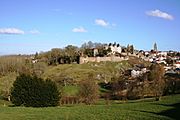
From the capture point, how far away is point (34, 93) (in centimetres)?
5997

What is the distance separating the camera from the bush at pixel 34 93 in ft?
195

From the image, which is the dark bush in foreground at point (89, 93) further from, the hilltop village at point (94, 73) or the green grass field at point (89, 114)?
the green grass field at point (89, 114)

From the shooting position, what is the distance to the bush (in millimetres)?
59500

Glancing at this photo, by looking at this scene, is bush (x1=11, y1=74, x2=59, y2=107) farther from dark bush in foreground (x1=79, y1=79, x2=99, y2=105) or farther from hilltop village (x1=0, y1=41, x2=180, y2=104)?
dark bush in foreground (x1=79, y1=79, x2=99, y2=105)

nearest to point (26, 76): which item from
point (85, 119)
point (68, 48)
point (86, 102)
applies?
point (86, 102)

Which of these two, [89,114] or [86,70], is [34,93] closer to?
[89,114]

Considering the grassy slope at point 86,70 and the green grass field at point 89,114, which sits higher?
the grassy slope at point 86,70

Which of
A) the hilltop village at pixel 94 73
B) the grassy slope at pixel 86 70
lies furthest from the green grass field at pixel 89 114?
the grassy slope at pixel 86 70

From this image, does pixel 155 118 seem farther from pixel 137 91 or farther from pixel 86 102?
pixel 137 91

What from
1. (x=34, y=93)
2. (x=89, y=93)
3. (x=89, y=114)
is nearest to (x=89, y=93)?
(x=89, y=93)

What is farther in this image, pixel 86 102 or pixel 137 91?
pixel 137 91

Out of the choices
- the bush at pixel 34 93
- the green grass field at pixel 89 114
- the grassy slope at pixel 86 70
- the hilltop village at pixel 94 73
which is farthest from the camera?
the grassy slope at pixel 86 70

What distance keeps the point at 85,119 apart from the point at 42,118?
4.44 meters

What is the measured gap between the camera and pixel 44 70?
151250 mm
